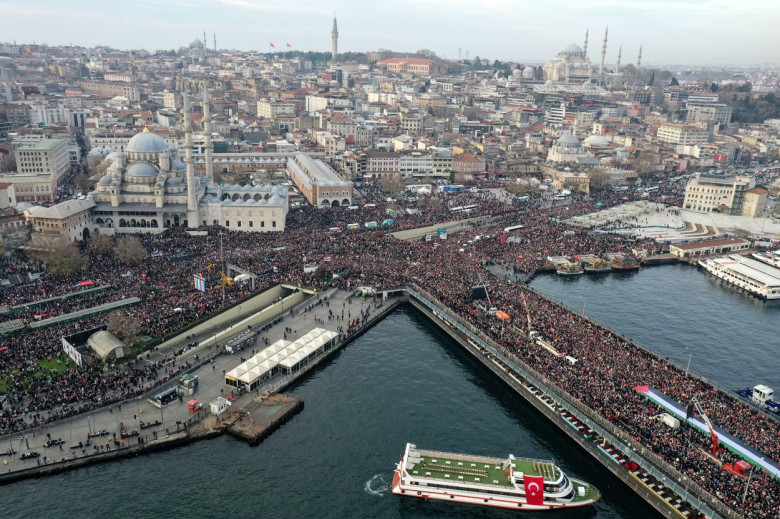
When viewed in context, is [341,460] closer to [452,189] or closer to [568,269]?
[568,269]

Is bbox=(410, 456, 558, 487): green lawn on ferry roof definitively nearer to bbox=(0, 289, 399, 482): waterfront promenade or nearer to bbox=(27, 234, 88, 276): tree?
bbox=(0, 289, 399, 482): waterfront promenade

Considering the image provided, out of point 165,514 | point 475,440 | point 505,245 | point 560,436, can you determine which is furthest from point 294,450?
point 505,245

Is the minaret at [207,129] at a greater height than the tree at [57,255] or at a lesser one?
→ greater

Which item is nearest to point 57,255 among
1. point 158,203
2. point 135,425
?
point 158,203

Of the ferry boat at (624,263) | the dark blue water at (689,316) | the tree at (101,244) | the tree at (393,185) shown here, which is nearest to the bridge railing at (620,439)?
the dark blue water at (689,316)

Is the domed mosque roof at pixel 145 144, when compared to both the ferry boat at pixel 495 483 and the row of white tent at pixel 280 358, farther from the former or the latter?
the ferry boat at pixel 495 483

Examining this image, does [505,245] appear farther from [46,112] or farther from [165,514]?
[46,112]
